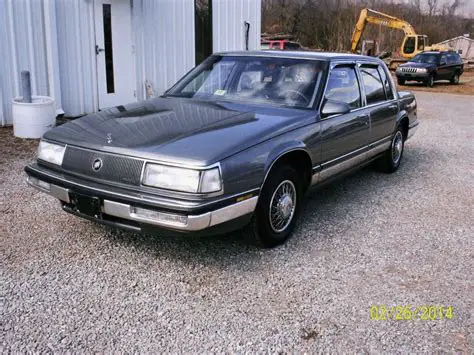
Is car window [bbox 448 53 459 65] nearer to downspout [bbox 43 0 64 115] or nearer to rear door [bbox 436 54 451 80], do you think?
rear door [bbox 436 54 451 80]

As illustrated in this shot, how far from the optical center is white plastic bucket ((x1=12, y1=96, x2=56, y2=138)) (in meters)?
7.59

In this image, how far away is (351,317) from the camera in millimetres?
3188

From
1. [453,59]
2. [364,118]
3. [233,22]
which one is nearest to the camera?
[364,118]

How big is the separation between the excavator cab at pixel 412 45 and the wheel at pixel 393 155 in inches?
1068

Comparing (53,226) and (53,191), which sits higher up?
(53,191)

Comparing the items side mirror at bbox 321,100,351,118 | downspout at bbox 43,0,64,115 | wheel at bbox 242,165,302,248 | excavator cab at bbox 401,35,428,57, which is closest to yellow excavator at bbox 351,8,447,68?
excavator cab at bbox 401,35,428,57

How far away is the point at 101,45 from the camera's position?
31.7ft

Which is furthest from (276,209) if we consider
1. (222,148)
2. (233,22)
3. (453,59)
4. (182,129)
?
(453,59)

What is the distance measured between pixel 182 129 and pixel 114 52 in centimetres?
681

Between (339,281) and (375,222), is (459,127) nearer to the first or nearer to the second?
(375,222)

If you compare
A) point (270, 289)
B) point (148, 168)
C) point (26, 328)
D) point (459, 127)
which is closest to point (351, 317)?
point (270, 289)

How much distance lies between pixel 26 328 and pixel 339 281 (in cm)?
212

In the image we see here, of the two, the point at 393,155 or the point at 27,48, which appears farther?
the point at 27,48

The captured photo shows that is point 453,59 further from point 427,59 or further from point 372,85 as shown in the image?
point 372,85
